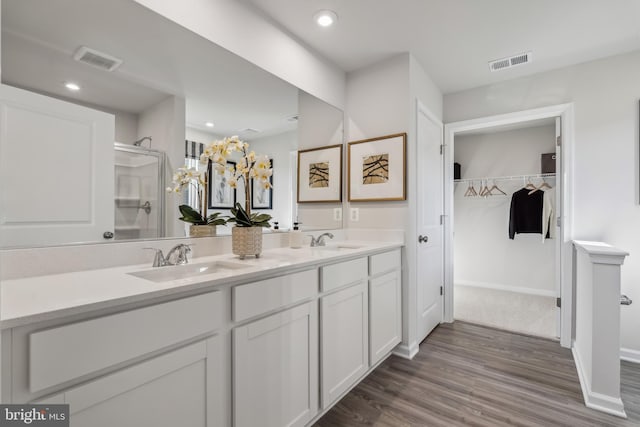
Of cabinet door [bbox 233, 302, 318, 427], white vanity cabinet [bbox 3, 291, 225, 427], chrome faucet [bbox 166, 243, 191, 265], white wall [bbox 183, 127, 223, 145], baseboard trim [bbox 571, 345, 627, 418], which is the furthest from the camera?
baseboard trim [bbox 571, 345, 627, 418]

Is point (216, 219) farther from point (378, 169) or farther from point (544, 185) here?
point (544, 185)

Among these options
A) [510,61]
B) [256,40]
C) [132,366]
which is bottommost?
[132,366]

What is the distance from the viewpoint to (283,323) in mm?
1355

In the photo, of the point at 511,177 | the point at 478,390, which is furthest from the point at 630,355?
the point at 511,177

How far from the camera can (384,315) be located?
2.19 meters

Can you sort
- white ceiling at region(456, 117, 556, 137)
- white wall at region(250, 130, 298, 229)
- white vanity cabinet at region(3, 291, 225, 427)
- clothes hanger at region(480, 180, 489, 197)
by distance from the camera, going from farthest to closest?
clothes hanger at region(480, 180, 489, 197) < white ceiling at region(456, 117, 556, 137) < white wall at region(250, 130, 298, 229) < white vanity cabinet at region(3, 291, 225, 427)

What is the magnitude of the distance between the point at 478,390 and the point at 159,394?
77.3 inches

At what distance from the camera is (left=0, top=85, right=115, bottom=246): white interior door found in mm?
1052

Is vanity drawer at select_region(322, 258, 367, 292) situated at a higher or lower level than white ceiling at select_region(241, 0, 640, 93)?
lower

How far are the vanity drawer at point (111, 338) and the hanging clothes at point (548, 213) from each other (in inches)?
175

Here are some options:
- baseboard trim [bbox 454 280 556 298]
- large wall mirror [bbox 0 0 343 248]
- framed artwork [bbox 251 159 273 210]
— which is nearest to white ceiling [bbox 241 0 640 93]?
large wall mirror [bbox 0 0 343 248]

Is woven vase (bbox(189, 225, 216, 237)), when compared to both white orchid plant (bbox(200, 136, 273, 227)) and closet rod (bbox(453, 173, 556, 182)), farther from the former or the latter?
closet rod (bbox(453, 173, 556, 182))

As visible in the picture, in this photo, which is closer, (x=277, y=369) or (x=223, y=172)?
(x=277, y=369)

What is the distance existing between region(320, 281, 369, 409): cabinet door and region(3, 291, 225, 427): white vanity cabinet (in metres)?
0.66
